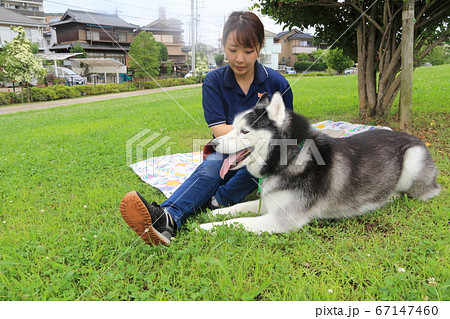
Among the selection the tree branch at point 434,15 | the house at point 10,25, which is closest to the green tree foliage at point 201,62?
the tree branch at point 434,15

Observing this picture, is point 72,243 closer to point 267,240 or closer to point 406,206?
point 267,240

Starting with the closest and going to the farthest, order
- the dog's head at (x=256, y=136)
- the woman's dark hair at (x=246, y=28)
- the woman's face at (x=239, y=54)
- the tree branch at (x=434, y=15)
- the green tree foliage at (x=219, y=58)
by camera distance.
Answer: the dog's head at (x=256, y=136) < the woman's dark hair at (x=246, y=28) < the woman's face at (x=239, y=54) < the green tree foliage at (x=219, y=58) < the tree branch at (x=434, y=15)

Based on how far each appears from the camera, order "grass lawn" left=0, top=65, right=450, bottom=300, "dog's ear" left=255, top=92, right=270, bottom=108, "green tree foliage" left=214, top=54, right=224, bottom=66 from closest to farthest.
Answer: "grass lawn" left=0, top=65, right=450, bottom=300
"dog's ear" left=255, top=92, right=270, bottom=108
"green tree foliage" left=214, top=54, right=224, bottom=66

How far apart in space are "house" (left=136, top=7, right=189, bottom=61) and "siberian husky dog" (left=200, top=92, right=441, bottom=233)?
1645 mm

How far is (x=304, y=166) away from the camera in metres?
2.72

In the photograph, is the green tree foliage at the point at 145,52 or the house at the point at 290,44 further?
the house at the point at 290,44

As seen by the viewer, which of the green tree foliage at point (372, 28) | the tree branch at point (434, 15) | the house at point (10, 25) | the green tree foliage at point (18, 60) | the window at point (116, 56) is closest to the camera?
the tree branch at point (434, 15)

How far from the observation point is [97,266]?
2.33m

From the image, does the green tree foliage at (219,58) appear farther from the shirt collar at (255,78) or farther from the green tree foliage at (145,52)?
the green tree foliage at (145,52)

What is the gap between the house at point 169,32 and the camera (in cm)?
368

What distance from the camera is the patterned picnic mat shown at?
13.8 feet

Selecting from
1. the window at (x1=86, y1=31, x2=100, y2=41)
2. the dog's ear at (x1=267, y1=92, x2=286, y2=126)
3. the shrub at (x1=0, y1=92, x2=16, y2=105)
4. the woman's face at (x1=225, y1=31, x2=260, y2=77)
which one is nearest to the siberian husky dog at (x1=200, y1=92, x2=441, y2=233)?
the dog's ear at (x1=267, y1=92, x2=286, y2=126)

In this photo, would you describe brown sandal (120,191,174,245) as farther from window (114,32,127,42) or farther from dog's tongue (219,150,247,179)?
window (114,32,127,42)

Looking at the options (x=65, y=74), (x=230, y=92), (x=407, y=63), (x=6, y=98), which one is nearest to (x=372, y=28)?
(x=407, y=63)
